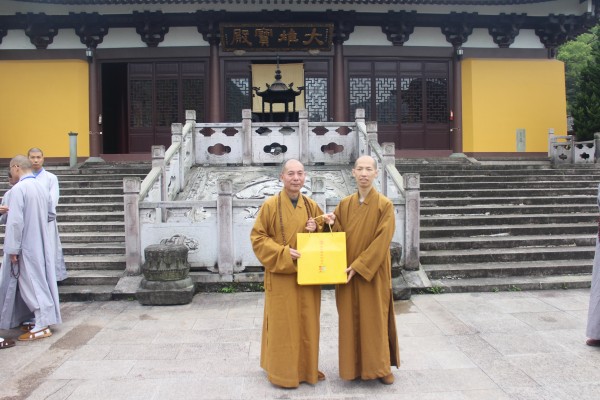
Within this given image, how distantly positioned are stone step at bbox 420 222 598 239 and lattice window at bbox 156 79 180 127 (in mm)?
7774

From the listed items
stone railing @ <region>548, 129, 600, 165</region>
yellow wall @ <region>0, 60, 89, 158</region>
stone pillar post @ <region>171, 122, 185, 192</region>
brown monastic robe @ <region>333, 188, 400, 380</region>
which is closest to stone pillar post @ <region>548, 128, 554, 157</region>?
stone railing @ <region>548, 129, 600, 165</region>

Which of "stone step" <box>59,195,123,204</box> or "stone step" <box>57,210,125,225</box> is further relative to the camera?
"stone step" <box>59,195,123,204</box>

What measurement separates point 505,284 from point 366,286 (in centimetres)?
361

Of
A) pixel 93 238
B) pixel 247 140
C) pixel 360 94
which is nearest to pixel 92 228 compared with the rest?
pixel 93 238

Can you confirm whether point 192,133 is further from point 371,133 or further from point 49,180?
point 49,180

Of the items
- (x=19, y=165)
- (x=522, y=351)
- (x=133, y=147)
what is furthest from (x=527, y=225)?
(x=133, y=147)

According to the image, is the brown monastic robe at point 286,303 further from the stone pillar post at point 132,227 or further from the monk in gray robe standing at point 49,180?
the stone pillar post at point 132,227

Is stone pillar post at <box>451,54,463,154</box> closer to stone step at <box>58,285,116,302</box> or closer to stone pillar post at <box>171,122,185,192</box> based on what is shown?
stone pillar post at <box>171,122,185,192</box>

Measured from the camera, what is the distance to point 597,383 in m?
3.31

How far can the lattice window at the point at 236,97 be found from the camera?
1213 cm

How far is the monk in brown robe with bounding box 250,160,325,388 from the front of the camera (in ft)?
10.4

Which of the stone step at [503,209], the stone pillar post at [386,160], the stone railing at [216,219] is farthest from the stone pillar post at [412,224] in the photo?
the stone step at [503,209]

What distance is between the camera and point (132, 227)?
6.12 m

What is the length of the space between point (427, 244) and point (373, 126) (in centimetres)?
246
